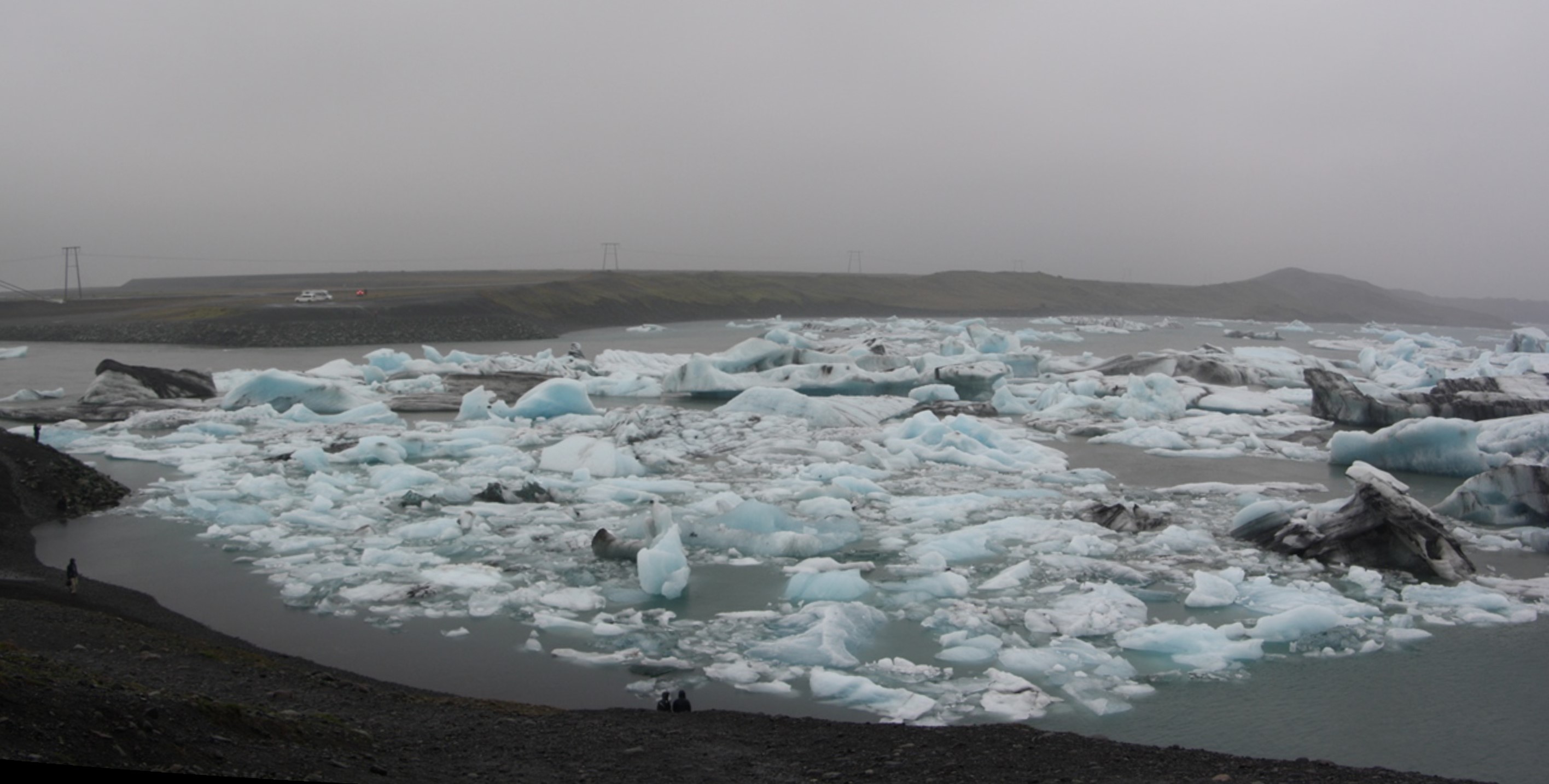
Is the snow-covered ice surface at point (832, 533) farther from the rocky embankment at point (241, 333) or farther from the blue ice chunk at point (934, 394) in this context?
the rocky embankment at point (241, 333)

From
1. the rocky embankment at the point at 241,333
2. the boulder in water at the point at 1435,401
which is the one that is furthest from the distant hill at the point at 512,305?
the boulder in water at the point at 1435,401

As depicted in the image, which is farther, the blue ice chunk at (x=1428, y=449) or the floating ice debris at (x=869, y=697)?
the blue ice chunk at (x=1428, y=449)

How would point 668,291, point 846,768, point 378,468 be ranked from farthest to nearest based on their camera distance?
1. point 668,291
2. point 378,468
3. point 846,768

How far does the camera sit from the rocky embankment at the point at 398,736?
10.7 ft

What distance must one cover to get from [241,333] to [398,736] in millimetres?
33006

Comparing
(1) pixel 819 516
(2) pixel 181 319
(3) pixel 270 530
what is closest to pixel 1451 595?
(1) pixel 819 516

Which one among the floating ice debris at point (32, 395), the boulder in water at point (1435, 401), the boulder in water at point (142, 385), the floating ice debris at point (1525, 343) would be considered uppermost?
the floating ice debris at point (1525, 343)

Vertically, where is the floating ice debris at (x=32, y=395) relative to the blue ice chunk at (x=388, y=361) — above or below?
below

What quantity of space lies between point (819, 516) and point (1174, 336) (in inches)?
1671

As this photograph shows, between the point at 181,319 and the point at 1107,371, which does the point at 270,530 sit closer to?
the point at 1107,371

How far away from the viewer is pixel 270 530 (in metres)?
8.86

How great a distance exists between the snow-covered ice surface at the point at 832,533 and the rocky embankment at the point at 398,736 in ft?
2.36

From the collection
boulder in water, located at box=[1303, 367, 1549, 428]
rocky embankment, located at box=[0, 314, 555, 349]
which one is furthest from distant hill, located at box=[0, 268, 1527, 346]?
boulder in water, located at box=[1303, 367, 1549, 428]

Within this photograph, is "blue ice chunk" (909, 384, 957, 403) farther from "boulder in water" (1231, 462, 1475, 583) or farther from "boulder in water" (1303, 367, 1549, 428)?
"boulder in water" (1231, 462, 1475, 583)
